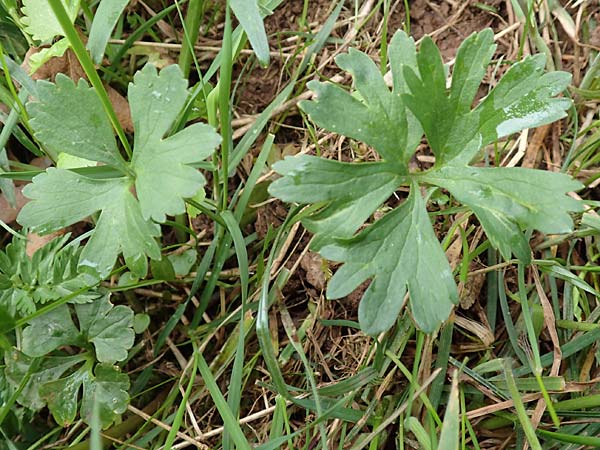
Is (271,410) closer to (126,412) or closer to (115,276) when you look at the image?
(126,412)

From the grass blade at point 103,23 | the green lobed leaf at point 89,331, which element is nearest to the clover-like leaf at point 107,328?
the green lobed leaf at point 89,331

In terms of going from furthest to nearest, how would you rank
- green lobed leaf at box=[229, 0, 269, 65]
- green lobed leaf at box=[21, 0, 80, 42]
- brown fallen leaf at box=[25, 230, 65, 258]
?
brown fallen leaf at box=[25, 230, 65, 258]
green lobed leaf at box=[21, 0, 80, 42]
green lobed leaf at box=[229, 0, 269, 65]

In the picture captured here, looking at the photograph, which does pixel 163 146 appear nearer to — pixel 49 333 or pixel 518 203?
pixel 49 333

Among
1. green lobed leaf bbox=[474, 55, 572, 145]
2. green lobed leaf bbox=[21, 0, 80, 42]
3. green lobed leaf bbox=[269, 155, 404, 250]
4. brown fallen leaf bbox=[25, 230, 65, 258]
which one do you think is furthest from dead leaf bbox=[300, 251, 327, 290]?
green lobed leaf bbox=[21, 0, 80, 42]

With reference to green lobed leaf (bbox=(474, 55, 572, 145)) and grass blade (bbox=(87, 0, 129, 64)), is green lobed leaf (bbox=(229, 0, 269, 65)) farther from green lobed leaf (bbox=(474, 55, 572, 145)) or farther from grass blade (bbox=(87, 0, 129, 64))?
green lobed leaf (bbox=(474, 55, 572, 145))

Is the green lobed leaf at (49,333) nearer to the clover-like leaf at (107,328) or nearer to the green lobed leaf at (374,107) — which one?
the clover-like leaf at (107,328)

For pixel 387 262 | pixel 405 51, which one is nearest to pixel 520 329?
pixel 387 262
